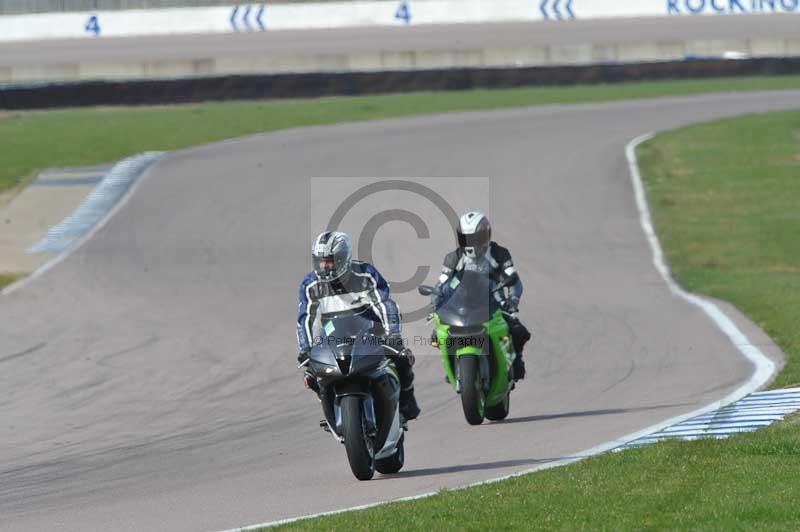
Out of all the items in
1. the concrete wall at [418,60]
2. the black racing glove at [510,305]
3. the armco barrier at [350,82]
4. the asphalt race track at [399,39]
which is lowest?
the black racing glove at [510,305]

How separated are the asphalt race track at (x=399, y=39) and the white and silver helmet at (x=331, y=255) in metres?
33.4

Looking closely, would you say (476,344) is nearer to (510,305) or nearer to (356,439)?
(510,305)

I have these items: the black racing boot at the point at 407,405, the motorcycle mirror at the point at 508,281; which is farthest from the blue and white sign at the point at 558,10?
the black racing boot at the point at 407,405

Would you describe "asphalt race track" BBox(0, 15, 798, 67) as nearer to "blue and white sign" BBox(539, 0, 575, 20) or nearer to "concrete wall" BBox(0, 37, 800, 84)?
"concrete wall" BBox(0, 37, 800, 84)

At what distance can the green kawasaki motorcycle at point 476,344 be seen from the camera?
37.9 ft

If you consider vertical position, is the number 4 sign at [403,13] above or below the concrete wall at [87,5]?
below

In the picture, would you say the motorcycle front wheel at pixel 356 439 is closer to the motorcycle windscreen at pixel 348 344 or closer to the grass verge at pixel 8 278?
the motorcycle windscreen at pixel 348 344

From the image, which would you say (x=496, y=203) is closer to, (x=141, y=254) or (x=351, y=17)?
(x=141, y=254)

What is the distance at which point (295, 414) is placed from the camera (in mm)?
12320

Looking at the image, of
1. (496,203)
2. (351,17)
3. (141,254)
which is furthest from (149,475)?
(351,17)

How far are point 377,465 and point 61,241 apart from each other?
46.3ft

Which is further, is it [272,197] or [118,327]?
[272,197]

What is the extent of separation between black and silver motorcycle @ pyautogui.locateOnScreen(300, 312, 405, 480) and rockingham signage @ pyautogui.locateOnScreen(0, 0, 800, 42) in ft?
135

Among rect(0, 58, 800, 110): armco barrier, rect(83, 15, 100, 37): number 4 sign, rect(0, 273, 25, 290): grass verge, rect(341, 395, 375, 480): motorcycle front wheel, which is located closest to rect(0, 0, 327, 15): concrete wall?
rect(83, 15, 100, 37): number 4 sign
